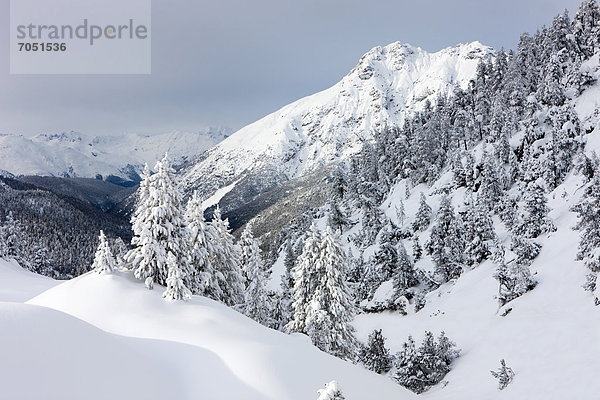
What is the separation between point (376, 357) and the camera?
2845cm

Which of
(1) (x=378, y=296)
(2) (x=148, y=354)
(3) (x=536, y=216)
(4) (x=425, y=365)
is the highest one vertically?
(3) (x=536, y=216)

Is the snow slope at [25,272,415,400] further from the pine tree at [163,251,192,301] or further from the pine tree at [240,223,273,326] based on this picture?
the pine tree at [240,223,273,326]

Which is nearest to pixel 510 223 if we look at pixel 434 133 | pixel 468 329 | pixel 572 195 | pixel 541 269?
pixel 572 195

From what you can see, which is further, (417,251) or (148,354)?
(417,251)

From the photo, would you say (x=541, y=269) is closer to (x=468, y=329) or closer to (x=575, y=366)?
(x=468, y=329)

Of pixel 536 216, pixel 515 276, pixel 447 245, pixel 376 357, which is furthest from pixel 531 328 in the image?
pixel 447 245

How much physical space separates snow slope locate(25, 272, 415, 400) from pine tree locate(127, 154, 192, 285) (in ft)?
7.22

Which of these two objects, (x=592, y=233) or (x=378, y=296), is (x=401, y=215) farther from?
(x=592, y=233)

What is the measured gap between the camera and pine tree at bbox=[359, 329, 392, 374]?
28.4m

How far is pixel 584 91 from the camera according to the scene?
176 feet

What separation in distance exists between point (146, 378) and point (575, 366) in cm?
1956

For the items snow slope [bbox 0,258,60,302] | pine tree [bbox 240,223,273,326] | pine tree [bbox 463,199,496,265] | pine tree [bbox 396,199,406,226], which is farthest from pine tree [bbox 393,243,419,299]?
snow slope [bbox 0,258,60,302]

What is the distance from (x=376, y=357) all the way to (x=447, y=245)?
2397 centimetres

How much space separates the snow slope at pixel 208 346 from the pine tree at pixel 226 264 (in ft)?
33.1
